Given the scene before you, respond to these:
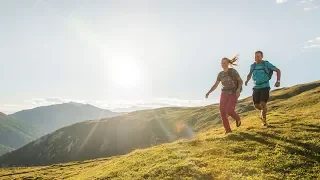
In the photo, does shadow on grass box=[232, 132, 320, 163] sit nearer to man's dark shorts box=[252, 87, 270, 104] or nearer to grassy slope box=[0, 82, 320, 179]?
grassy slope box=[0, 82, 320, 179]

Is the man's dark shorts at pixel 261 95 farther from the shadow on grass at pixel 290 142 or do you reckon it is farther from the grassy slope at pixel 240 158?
the shadow on grass at pixel 290 142

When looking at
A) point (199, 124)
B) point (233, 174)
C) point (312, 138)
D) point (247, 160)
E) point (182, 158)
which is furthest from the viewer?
point (199, 124)

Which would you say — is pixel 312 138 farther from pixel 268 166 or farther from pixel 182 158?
pixel 182 158

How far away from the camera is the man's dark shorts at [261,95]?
18.2 metres

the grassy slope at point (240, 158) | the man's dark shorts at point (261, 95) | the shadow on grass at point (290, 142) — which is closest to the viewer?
the grassy slope at point (240, 158)

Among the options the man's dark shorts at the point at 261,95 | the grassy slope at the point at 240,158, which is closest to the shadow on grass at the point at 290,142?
the grassy slope at the point at 240,158

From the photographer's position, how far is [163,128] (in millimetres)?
180000

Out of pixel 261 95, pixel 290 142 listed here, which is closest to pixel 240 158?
pixel 290 142

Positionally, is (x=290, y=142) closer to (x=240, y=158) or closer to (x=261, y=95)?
(x=240, y=158)

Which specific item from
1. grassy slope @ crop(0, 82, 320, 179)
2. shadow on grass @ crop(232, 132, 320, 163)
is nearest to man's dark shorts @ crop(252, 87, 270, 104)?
grassy slope @ crop(0, 82, 320, 179)

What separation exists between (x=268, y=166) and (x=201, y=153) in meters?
3.43

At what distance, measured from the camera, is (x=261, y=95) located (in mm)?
18281

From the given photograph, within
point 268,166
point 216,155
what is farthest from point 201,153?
point 268,166

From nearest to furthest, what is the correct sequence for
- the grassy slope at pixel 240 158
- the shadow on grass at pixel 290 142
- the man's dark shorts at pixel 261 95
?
the grassy slope at pixel 240 158 → the shadow on grass at pixel 290 142 → the man's dark shorts at pixel 261 95
